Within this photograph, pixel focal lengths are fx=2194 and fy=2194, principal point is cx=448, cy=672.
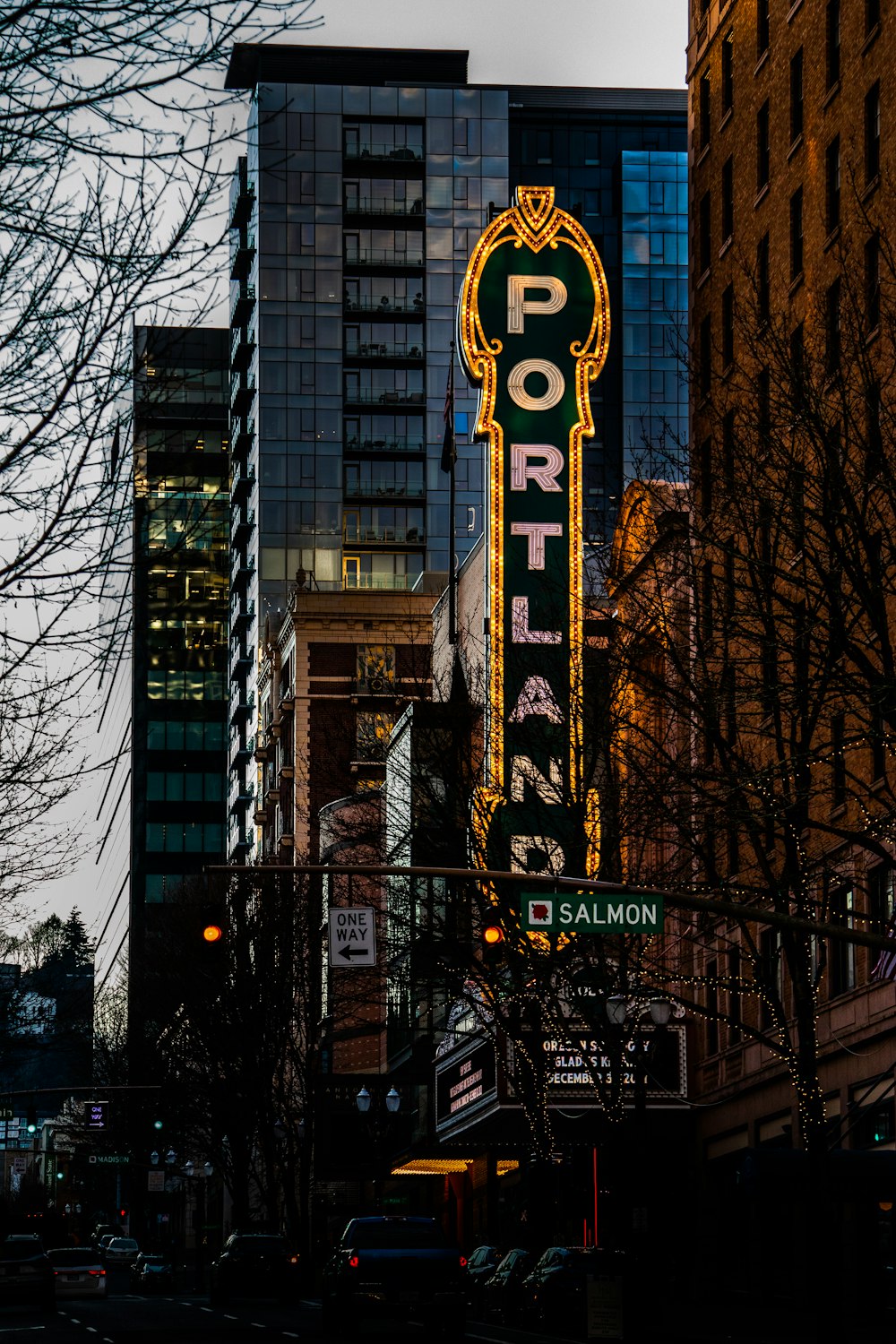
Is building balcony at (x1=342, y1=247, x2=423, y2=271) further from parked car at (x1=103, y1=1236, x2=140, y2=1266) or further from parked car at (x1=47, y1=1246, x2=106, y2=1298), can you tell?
parked car at (x1=47, y1=1246, x2=106, y2=1298)

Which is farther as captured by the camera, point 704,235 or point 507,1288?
point 704,235

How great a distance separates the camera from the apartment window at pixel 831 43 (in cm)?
4925

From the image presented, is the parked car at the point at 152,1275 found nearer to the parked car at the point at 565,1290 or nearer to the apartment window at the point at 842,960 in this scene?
the apartment window at the point at 842,960

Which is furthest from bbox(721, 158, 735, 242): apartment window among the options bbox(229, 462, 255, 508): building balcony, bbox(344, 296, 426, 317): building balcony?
bbox(229, 462, 255, 508): building balcony

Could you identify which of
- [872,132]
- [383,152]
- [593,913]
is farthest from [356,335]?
[593,913]

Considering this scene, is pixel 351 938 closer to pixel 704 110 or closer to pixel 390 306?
pixel 704 110

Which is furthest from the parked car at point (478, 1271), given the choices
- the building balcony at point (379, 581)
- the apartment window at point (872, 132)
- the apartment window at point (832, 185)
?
the building balcony at point (379, 581)

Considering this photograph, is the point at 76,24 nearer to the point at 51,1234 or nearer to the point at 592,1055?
the point at 592,1055

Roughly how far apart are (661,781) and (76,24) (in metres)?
21.8

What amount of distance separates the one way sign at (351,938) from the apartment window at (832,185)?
A: 59.6 ft

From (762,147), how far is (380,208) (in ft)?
266

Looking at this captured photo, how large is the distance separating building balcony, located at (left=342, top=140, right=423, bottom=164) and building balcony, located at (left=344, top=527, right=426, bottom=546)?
2313 centimetres

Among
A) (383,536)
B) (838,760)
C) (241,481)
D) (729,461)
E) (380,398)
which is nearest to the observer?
(838,760)

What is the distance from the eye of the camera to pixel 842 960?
47.2 meters
